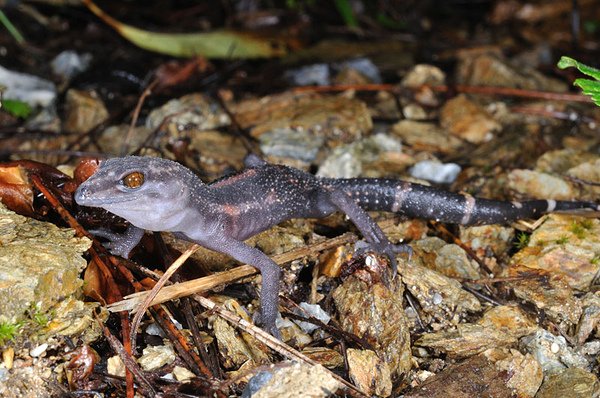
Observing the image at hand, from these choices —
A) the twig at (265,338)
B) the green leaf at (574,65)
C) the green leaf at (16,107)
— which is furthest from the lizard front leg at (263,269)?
the green leaf at (16,107)

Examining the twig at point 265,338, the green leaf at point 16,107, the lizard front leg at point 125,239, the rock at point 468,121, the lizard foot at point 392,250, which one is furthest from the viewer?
the rock at point 468,121

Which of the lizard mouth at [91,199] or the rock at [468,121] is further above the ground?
the lizard mouth at [91,199]

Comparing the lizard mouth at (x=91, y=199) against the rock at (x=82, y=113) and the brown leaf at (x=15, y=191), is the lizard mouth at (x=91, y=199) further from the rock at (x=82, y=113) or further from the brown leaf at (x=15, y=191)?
the rock at (x=82, y=113)

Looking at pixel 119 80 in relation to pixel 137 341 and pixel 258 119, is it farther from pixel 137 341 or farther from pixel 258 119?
pixel 137 341

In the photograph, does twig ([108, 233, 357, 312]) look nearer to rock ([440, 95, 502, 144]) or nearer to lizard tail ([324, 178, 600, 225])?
lizard tail ([324, 178, 600, 225])

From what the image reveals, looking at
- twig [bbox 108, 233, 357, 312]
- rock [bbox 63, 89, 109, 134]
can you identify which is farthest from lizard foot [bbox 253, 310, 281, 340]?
rock [bbox 63, 89, 109, 134]

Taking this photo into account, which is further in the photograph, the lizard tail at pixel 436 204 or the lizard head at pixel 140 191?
the lizard tail at pixel 436 204

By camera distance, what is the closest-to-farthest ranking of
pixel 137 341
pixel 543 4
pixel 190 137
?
pixel 137 341 → pixel 190 137 → pixel 543 4

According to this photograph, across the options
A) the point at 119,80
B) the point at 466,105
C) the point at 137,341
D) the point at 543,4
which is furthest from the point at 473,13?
the point at 137,341
